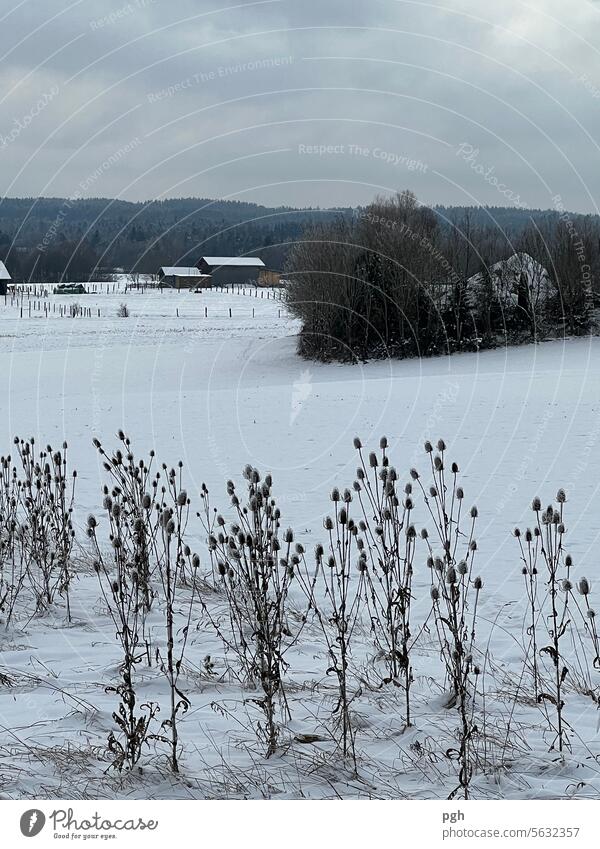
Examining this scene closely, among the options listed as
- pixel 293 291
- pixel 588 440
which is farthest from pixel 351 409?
pixel 293 291

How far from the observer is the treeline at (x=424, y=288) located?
39.2 metres

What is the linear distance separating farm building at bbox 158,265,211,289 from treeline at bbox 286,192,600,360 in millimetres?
51449

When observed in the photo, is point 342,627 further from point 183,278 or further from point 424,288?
point 183,278

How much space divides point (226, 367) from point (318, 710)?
1393 inches

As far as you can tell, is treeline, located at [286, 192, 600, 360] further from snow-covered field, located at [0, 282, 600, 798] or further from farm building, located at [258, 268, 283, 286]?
farm building, located at [258, 268, 283, 286]

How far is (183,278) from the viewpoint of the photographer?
93.4 metres

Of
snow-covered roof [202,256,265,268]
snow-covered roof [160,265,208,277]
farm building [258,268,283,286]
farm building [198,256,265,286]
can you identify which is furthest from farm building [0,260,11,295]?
farm building [258,268,283,286]

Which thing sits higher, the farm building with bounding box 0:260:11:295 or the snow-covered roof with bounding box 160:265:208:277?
the snow-covered roof with bounding box 160:265:208:277

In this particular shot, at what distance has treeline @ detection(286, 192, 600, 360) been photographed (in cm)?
3916

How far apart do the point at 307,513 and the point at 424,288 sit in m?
28.0

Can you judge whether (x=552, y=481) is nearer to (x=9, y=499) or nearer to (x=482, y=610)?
(x=482, y=610)

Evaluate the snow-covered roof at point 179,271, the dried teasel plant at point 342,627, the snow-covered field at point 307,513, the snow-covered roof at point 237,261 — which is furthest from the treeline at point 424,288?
the snow-covered roof at point 237,261

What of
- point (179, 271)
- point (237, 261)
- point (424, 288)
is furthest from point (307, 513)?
point (179, 271)

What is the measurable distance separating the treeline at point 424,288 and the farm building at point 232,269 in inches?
2152
